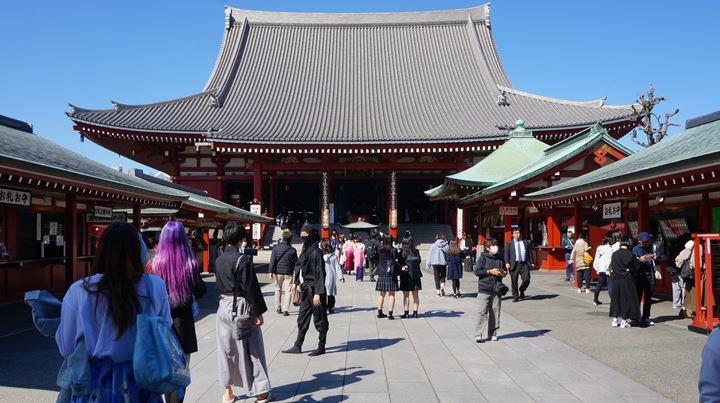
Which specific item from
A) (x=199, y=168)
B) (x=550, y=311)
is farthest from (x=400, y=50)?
(x=550, y=311)

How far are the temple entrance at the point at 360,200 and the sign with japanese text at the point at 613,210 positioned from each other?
1878cm

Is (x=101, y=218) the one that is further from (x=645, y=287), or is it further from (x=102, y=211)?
(x=645, y=287)

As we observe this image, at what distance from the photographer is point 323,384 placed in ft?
21.0

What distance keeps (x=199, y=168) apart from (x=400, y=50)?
48.9 ft

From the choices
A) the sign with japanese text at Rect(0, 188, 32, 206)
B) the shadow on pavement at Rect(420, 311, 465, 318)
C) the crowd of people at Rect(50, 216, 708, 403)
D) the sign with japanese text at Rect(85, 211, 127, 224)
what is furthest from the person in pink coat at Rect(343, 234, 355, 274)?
the sign with japanese text at Rect(0, 188, 32, 206)

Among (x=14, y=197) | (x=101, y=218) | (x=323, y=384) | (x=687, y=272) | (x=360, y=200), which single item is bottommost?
(x=323, y=384)

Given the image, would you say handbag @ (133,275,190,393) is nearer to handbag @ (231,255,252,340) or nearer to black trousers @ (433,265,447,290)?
handbag @ (231,255,252,340)

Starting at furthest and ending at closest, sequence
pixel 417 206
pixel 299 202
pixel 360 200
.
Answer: pixel 299 202, pixel 360 200, pixel 417 206

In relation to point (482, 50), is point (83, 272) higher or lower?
lower

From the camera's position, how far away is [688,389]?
20.2 ft

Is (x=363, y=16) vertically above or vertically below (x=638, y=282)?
above

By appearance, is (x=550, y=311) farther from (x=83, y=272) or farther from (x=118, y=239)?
(x=83, y=272)

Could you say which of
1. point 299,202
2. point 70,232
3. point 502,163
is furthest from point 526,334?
A: point 299,202

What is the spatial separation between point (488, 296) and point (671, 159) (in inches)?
169
